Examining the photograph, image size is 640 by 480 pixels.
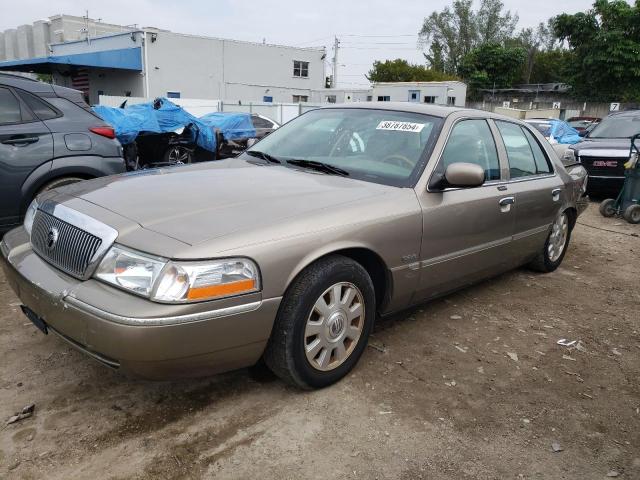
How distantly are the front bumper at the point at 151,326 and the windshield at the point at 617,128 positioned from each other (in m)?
10.1

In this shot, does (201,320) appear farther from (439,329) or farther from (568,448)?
(439,329)

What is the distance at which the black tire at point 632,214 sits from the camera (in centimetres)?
823

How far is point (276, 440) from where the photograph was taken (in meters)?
2.59

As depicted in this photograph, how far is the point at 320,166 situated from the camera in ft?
12.1

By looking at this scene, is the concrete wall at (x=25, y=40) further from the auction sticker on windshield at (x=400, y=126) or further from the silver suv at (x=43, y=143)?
the auction sticker on windshield at (x=400, y=126)

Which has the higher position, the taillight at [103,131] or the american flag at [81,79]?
the american flag at [81,79]

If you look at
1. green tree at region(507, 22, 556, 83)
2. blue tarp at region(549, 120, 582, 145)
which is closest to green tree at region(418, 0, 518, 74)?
green tree at region(507, 22, 556, 83)

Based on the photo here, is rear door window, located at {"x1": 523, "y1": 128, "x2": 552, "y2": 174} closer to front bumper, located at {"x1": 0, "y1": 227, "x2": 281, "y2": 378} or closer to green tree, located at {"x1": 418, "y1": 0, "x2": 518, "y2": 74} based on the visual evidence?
front bumper, located at {"x1": 0, "y1": 227, "x2": 281, "y2": 378}

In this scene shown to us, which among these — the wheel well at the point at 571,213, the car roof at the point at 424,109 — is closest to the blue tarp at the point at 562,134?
the wheel well at the point at 571,213

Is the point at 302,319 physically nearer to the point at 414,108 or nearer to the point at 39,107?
the point at 414,108

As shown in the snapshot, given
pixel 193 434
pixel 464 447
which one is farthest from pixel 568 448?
pixel 193 434

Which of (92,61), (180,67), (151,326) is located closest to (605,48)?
(180,67)

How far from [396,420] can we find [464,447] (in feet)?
1.19

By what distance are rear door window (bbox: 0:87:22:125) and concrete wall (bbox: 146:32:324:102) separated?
27.5 m
